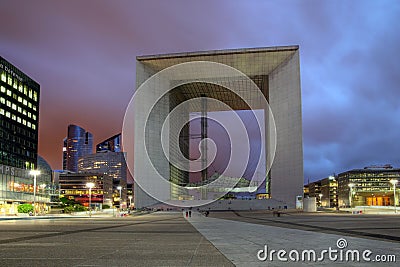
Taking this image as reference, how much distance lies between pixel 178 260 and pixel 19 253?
443 centimetres

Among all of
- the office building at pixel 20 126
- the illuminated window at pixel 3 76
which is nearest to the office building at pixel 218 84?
the office building at pixel 20 126

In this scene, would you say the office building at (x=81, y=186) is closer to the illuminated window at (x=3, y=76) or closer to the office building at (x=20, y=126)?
the office building at (x=20, y=126)

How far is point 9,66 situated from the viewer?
4309 inches

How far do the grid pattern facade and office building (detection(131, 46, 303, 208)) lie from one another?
37.0 m

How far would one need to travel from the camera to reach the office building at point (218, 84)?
92062 mm

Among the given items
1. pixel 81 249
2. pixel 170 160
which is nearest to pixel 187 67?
pixel 170 160

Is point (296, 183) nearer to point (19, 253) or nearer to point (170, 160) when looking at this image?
point (170, 160)

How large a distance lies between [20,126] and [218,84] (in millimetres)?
57539

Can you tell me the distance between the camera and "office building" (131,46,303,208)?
92062mm

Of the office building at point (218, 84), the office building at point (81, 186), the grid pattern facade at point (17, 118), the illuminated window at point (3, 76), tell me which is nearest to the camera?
the office building at point (218, 84)

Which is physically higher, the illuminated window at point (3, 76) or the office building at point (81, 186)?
the illuminated window at point (3, 76)

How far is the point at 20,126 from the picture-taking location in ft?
381

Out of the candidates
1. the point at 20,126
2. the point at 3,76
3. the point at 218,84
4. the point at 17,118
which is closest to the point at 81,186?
the point at 20,126

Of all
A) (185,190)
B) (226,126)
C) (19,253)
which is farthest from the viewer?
(226,126)
